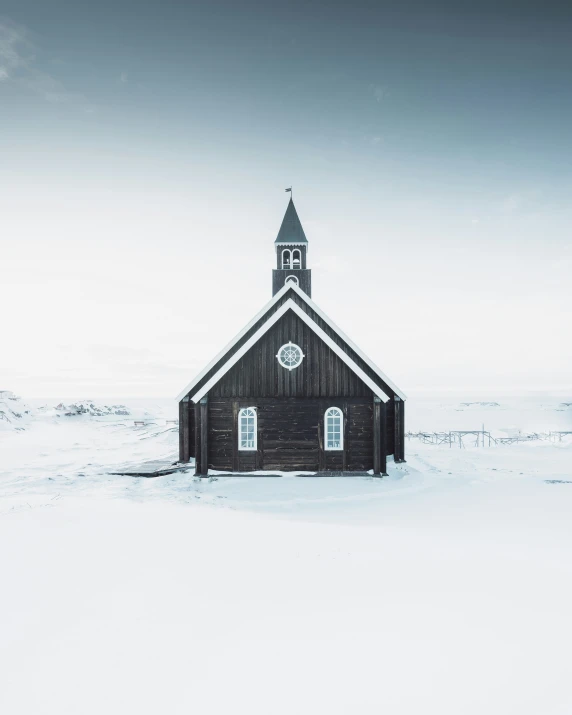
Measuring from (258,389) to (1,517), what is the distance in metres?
9.50

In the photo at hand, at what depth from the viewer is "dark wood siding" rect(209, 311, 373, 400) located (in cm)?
1619

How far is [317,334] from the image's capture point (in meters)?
16.2

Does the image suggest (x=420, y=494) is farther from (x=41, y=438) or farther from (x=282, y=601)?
(x=41, y=438)

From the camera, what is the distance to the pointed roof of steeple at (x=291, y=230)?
19312 mm

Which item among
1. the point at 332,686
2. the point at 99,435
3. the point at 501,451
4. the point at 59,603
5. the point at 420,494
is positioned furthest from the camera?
the point at 99,435

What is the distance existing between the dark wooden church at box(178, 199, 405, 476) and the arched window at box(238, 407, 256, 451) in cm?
4

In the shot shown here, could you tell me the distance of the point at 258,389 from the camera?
16.2 metres

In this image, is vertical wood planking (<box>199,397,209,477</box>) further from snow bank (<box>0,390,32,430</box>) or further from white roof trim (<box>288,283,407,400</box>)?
snow bank (<box>0,390,32,430</box>)

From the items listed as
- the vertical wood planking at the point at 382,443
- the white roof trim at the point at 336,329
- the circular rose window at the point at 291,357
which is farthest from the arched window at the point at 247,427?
the vertical wood planking at the point at 382,443

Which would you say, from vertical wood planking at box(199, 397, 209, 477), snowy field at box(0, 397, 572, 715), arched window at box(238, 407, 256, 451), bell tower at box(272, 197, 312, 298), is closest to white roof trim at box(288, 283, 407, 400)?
bell tower at box(272, 197, 312, 298)

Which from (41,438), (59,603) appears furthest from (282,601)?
(41,438)

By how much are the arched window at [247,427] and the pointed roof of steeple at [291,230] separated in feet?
28.8

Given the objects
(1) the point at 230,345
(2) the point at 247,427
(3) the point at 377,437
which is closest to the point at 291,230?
(1) the point at 230,345

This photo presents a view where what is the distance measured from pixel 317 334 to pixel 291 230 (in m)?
6.46
